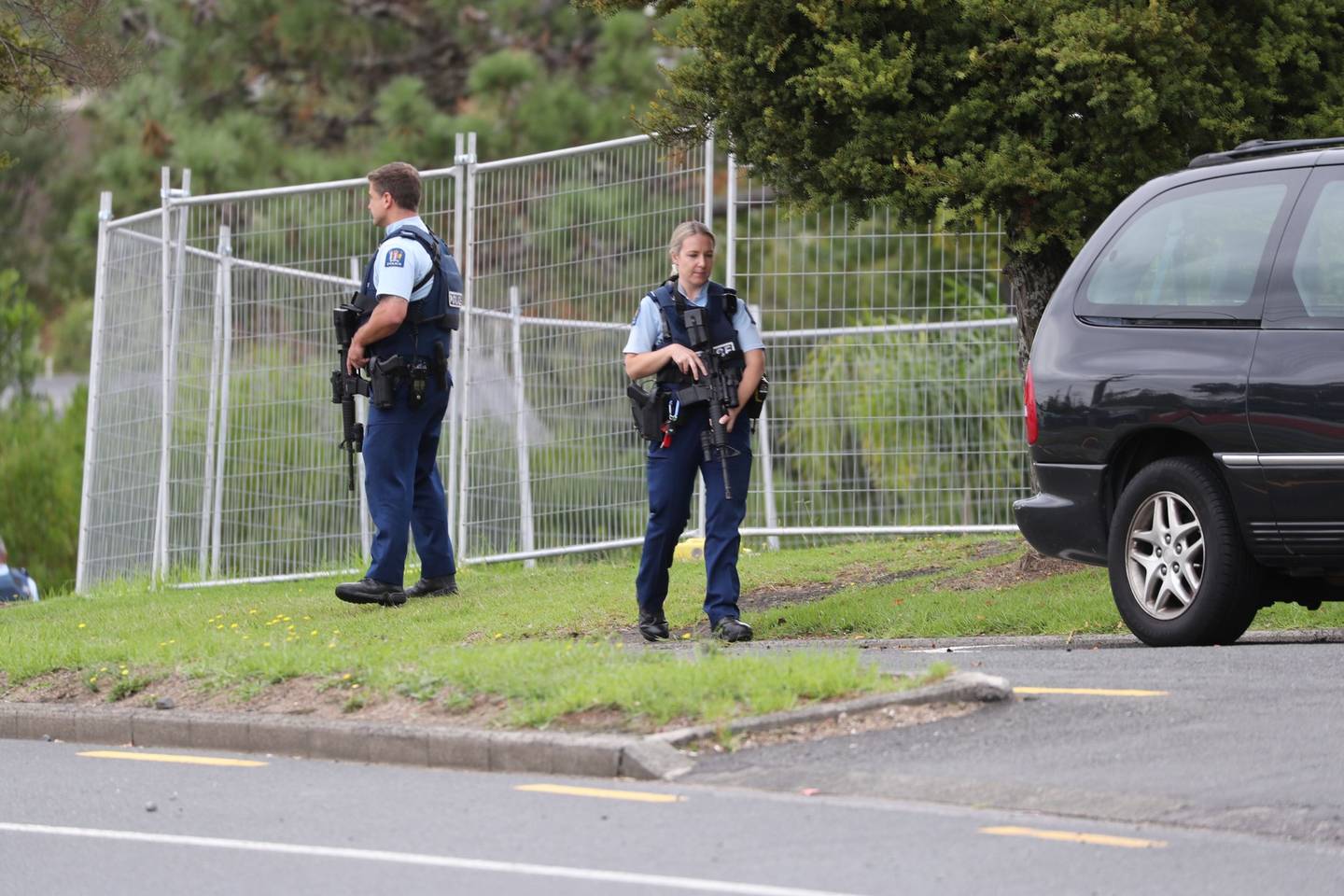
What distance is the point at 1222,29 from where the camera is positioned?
34.8 ft

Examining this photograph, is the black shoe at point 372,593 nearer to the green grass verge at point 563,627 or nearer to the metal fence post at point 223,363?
the green grass verge at point 563,627

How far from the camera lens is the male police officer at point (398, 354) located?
11.4 meters

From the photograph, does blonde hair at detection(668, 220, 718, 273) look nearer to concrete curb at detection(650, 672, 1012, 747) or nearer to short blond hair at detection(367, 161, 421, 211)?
short blond hair at detection(367, 161, 421, 211)

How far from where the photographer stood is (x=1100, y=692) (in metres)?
7.64

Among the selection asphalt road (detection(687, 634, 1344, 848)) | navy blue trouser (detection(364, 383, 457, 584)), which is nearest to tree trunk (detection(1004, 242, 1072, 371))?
navy blue trouser (detection(364, 383, 457, 584))

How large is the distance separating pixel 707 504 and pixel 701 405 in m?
0.44

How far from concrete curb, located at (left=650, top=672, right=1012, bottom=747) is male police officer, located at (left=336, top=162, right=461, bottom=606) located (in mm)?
4486

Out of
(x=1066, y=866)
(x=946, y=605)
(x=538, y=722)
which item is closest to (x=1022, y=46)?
(x=946, y=605)

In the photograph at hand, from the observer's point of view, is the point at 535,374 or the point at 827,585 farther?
the point at 535,374

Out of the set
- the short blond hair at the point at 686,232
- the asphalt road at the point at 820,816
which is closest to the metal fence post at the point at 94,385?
the short blond hair at the point at 686,232

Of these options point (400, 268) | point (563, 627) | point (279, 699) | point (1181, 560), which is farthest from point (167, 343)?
point (1181, 560)

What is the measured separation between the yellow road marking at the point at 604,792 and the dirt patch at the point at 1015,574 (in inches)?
183

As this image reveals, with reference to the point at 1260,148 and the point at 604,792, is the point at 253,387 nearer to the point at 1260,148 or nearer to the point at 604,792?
the point at 1260,148

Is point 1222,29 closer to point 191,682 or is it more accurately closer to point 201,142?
point 191,682
